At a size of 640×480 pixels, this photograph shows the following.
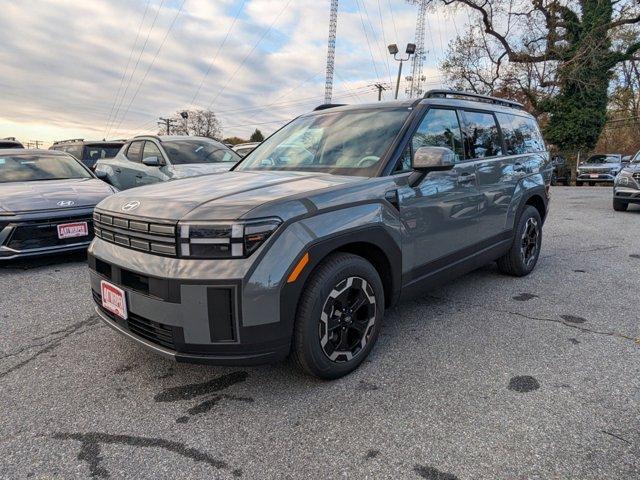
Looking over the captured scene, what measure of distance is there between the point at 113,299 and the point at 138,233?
1.55 feet

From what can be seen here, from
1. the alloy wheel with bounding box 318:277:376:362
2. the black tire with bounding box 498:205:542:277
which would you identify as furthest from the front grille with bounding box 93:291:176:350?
the black tire with bounding box 498:205:542:277

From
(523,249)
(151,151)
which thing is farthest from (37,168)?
(523,249)

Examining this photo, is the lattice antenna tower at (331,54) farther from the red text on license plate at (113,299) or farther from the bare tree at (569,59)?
the red text on license plate at (113,299)

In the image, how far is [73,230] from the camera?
5125 mm

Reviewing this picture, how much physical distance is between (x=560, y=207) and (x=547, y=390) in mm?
10370

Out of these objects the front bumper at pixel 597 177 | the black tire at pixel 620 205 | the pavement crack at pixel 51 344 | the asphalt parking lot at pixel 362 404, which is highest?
the front bumper at pixel 597 177

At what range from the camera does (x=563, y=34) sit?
78.2 ft

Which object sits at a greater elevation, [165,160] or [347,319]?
[165,160]

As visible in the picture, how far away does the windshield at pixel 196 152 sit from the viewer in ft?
26.0

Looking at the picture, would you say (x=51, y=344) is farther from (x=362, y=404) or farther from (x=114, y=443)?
(x=362, y=404)

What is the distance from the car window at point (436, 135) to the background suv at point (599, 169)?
20.6 meters

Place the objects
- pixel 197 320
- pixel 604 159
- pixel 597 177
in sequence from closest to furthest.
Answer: pixel 197 320 < pixel 597 177 < pixel 604 159

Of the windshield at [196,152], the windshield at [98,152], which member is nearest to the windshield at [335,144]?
the windshield at [196,152]

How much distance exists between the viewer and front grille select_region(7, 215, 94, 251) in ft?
15.9
